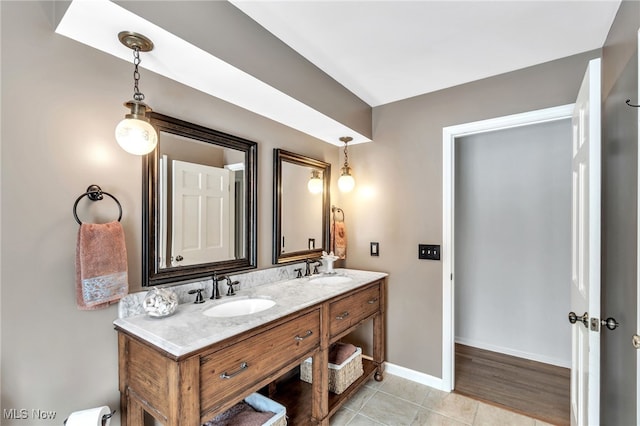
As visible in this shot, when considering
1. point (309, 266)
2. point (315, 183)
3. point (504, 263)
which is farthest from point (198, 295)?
point (504, 263)

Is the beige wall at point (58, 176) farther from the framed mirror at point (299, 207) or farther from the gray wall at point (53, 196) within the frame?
the framed mirror at point (299, 207)

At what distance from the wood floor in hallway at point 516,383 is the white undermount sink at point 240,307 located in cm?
178

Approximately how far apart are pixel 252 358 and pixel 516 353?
9.53 feet

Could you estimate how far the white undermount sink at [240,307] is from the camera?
63.6 inches

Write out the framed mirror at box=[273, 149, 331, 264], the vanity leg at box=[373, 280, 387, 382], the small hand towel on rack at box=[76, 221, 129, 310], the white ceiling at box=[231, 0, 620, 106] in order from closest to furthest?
the small hand towel on rack at box=[76, 221, 129, 310], the white ceiling at box=[231, 0, 620, 106], the framed mirror at box=[273, 149, 331, 264], the vanity leg at box=[373, 280, 387, 382]

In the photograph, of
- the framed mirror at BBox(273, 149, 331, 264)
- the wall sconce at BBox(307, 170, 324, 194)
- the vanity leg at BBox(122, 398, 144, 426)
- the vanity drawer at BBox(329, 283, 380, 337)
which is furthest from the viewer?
the wall sconce at BBox(307, 170, 324, 194)

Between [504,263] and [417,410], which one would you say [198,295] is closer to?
[417,410]

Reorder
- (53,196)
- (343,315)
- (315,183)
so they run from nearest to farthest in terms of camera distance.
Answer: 1. (53,196)
2. (343,315)
3. (315,183)

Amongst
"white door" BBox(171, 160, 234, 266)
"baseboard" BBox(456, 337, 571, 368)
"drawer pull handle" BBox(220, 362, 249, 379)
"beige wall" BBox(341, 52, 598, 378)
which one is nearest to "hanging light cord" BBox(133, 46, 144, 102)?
"white door" BBox(171, 160, 234, 266)

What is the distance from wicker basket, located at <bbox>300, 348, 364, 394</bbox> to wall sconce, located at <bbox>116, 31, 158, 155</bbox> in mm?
1781

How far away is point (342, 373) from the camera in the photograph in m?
2.14

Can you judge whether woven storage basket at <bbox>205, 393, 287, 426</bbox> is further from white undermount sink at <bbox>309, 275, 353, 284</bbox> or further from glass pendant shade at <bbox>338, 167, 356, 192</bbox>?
glass pendant shade at <bbox>338, 167, 356, 192</bbox>

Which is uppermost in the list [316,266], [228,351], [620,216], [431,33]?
[431,33]

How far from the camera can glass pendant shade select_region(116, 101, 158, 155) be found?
4.06ft
